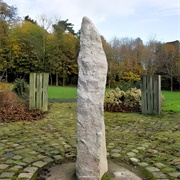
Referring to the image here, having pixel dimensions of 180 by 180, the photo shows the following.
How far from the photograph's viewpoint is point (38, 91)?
8594 mm

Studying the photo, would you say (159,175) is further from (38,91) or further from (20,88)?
(20,88)

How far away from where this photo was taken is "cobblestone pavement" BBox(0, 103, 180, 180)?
10.2 feet

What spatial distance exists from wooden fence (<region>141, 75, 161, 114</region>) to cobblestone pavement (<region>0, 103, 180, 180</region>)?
325 centimetres

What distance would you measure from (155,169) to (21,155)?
6.85ft

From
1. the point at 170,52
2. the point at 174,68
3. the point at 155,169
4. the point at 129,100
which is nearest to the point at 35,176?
the point at 155,169

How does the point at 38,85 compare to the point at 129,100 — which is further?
the point at 129,100

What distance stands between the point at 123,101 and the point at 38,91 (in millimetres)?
3878

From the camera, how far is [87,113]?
282 centimetres

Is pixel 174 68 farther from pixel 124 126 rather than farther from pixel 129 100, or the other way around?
pixel 124 126

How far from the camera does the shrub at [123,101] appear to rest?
32.2 feet

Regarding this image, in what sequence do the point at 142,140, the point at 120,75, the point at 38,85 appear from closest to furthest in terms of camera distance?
the point at 142,140 → the point at 38,85 → the point at 120,75

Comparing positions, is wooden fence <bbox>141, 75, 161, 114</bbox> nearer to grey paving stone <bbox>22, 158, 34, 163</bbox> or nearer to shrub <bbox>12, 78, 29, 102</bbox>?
shrub <bbox>12, 78, 29, 102</bbox>

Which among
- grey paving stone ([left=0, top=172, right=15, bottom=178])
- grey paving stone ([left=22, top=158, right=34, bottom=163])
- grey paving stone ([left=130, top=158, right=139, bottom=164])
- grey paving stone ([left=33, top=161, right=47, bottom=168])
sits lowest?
grey paving stone ([left=130, top=158, right=139, bottom=164])

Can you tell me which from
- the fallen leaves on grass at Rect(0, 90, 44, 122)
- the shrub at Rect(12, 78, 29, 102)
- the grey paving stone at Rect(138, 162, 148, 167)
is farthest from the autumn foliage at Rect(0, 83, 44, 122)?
the grey paving stone at Rect(138, 162, 148, 167)
